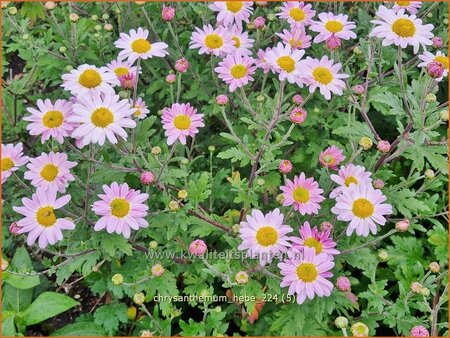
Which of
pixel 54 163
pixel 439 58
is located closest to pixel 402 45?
pixel 439 58

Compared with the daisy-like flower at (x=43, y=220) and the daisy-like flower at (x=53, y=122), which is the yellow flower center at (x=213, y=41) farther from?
the daisy-like flower at (x=43, y=220)

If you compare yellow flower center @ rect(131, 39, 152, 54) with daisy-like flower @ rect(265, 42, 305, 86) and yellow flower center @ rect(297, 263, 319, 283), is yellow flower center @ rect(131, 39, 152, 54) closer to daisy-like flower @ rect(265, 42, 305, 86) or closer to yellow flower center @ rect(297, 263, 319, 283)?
daisy-like flower @ rect(265, 42, 305, 86)

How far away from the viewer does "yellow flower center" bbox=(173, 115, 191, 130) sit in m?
2.61

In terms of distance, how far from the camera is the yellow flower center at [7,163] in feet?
8.44

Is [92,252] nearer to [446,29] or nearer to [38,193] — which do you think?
[38,193]

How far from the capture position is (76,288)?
141 inches

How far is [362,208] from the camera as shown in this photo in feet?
7.70

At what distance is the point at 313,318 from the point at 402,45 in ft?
4.72

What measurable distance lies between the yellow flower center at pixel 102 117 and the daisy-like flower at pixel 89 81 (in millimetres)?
189

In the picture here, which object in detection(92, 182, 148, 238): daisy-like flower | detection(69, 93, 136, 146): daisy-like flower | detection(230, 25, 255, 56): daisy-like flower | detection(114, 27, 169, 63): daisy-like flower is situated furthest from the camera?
detection(230, 25, 255, 56): daisy-like flower

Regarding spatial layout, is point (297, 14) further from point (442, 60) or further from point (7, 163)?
point (7, 163)

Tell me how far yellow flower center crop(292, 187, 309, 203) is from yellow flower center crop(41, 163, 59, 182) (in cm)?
111

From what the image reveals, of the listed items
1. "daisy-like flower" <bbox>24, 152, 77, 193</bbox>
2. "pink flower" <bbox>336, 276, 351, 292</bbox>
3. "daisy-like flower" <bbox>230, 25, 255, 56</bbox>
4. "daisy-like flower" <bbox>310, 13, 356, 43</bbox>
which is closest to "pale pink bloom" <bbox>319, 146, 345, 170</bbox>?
"pink flower" <bbox>336, 276, 351, 292</bbox>

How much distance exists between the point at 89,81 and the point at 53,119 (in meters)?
0.24
